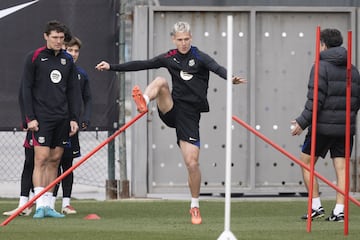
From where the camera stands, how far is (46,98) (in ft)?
38.7

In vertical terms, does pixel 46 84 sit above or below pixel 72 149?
above

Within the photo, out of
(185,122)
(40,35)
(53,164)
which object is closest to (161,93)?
(185,122)

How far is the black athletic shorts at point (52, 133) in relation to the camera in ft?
38.6

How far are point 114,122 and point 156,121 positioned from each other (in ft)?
1.92

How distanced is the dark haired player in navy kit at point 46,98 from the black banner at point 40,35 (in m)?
2.95

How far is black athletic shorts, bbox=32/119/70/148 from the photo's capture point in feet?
38.6

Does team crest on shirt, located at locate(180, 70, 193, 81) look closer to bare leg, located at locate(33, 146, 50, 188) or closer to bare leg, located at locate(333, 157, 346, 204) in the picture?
bare leg, located at locate(33, 146, 50, 188)

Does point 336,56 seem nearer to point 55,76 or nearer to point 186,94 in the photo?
point 186,94

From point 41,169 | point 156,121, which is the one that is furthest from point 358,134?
point 41,169

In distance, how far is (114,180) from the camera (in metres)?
15.1

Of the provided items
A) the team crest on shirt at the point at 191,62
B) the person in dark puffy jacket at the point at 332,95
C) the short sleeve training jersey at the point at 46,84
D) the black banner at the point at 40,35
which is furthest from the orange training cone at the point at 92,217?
the black banner at the point at 40,35

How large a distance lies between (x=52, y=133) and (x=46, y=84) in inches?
19.0

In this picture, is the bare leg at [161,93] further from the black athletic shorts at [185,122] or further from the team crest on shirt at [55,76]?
the team crest on shirt at [55,76]

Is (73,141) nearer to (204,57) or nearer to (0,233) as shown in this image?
(204,57)
